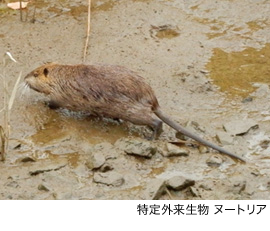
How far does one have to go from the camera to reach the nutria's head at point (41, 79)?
17.6 feet

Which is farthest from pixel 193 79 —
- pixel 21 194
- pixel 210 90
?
pixel 21 194

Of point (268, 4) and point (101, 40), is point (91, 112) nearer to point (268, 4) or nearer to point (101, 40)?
point (101, 40)

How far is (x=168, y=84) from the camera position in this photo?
228 inches

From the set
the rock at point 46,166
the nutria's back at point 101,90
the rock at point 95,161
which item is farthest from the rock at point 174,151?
the rock at point 46,166

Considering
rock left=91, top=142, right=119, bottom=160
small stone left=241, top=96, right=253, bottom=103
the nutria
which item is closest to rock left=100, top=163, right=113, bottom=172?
rock left=91, top=142, right=119, bottom=160

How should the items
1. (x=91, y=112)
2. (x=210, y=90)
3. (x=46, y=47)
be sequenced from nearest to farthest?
(x=91, y=112)
(x=210, y=90)
(x=46, y=47)

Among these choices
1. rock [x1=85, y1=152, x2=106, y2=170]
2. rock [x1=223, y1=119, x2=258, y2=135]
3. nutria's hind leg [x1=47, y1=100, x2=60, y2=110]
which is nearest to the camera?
rock [x1=85, y1=152, x2=106, y2=170]

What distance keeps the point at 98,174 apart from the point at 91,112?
0.82 metres

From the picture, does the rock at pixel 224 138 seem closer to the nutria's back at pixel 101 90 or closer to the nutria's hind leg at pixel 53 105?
the nutria's back at pixel 101 90

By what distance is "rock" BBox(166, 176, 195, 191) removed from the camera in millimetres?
4234

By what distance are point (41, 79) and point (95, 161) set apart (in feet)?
3.98

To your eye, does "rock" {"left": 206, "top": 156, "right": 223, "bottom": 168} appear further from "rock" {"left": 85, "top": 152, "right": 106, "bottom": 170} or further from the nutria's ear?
the nutria's ear

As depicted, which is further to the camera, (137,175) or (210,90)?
(210,90)

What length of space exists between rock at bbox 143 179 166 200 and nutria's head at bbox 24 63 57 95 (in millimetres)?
1548
